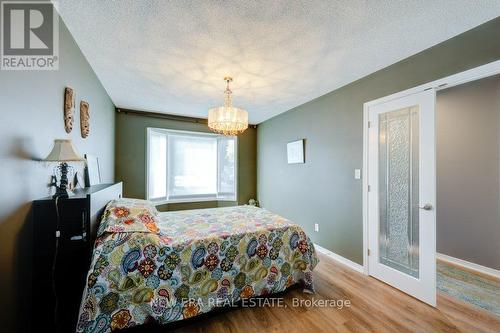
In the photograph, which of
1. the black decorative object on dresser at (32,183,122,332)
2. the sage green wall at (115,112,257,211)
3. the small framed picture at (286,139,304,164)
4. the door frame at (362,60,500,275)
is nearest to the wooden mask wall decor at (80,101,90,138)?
the black decorative object on dresser at (32,183,122,332)

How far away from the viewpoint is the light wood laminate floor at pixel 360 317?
65.5 inches

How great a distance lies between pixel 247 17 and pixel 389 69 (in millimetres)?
1852

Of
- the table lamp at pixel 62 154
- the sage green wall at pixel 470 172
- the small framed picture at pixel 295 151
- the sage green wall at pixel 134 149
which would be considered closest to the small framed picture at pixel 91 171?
the table lamp at pixel 62 154

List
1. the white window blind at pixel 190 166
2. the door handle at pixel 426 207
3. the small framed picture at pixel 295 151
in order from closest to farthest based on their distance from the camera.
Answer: the door handle at pixel 426 207 → the small framed picture at pixel 295 151 → the white window blind at pixel 190 166

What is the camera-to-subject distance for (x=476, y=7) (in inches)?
60.0

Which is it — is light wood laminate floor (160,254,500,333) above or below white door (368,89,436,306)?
below

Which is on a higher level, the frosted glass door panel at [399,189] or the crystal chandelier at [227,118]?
the crystal chandelier at [227,118]

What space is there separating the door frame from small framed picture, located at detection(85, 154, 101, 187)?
10.9 feet

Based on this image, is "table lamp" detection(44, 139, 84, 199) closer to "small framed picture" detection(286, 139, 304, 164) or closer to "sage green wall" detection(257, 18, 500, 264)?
"sage green wall" detection(257, 18, 500, 264)

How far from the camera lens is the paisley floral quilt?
1.43 metres

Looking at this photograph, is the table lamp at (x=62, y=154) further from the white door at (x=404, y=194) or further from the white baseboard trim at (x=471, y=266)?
the white baseboard trim at (x=471, y=266)

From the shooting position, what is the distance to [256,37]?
183cm

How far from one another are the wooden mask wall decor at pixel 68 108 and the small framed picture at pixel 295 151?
10.5ft

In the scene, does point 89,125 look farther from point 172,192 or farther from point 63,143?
point 172,192
